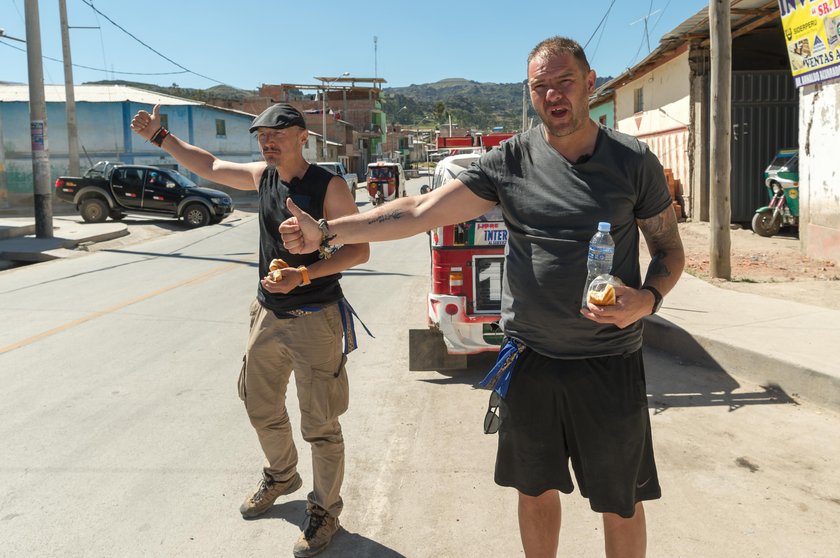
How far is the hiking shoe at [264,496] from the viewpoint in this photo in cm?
385

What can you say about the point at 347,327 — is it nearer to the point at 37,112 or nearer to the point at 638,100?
the point at 37,112

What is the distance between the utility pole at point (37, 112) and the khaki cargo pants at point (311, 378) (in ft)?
51.8

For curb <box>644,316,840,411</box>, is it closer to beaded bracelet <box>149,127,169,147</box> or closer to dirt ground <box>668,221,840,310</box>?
dirt ground <box>668,221,840,310</box>

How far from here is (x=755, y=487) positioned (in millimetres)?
4176

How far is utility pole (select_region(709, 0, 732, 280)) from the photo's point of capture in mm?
9820

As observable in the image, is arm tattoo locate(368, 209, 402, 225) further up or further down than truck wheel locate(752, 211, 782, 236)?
further up

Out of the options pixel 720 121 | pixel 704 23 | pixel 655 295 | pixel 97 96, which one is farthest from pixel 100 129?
pixel 655 295

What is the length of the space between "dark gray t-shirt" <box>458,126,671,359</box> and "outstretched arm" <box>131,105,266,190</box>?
1.74 m

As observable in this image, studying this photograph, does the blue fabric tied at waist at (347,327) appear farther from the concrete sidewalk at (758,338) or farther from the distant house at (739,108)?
the distant house at (739,108)

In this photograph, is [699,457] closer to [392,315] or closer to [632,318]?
[632,318]

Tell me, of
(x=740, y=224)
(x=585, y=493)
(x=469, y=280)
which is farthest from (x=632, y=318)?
(x=740, y=224)

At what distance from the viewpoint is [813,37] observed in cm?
1096

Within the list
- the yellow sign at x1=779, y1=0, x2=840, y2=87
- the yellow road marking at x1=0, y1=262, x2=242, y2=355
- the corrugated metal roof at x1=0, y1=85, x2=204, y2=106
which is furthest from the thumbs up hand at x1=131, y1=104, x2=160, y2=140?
the corrugated metal roof at x1=0, y1=85, x2=204, y2=106

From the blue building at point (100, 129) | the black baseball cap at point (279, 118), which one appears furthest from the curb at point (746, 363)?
the blue building at point (100, 129)
